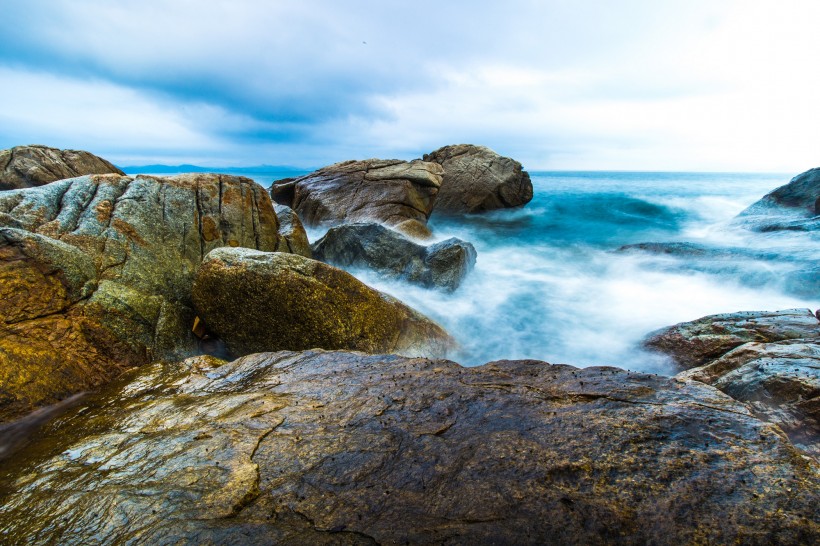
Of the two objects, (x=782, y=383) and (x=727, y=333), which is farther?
(x=727, y=333)

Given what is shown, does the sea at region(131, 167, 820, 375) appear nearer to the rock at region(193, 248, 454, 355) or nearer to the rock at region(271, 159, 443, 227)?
the rock at region(271, 159, 443, 227)

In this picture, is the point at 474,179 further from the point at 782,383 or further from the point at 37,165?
the point at 782,383

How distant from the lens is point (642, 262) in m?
16.2

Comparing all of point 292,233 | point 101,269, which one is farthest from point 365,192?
point 101,269

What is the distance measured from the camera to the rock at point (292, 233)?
1095 centimetres

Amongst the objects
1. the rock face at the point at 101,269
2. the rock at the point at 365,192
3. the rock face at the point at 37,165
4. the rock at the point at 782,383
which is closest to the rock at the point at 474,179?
the rock at the point at 365,192

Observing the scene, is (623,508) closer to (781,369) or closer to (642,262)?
(781,369)

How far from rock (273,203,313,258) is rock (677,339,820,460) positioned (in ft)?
→ 30.1

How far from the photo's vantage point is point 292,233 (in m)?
11.1

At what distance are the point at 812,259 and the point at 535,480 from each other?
17.9m

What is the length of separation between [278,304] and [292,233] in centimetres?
446

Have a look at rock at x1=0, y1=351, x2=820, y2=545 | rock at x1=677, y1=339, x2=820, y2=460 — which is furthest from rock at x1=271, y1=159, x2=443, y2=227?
rock at x1=0, y1=351, x2=820, y2=545

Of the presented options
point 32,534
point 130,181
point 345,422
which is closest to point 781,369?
point 345,422

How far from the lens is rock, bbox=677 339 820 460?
4.20m
